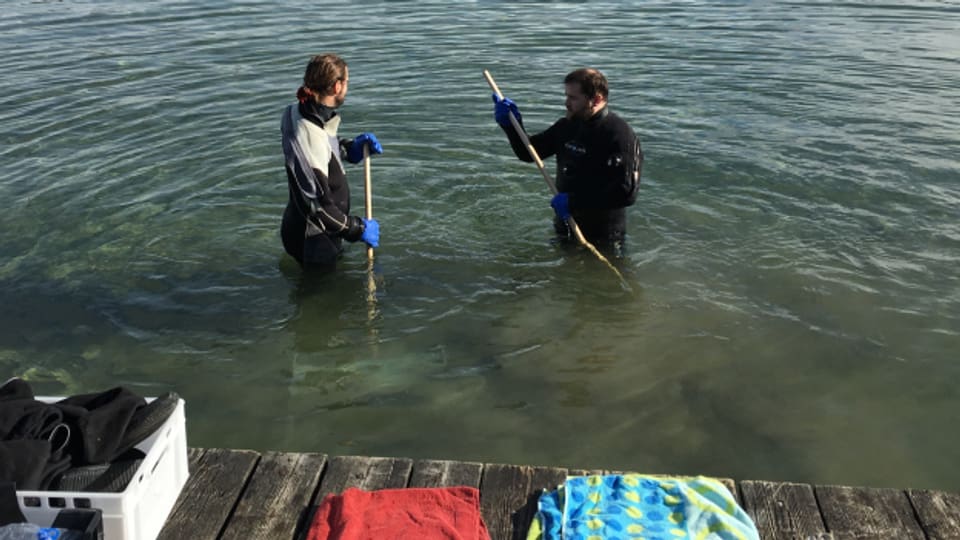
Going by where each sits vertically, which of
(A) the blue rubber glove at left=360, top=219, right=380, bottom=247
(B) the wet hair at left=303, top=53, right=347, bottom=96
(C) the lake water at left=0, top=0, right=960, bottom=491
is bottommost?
(C) the lake water at left=0, top=0, right=960, bottom=491

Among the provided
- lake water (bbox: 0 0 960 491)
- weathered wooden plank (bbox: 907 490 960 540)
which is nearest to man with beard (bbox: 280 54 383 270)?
lake water (bbox: 0 0 960 491)

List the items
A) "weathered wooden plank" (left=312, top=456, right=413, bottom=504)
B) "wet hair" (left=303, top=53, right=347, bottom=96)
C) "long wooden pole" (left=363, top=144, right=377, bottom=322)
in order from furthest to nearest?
1. "long wooden pole" (left=363, top=144, right=377, bottom=322)
2. "wet hair" (left=303, top=53, right=347, bottom=96)
3. "weathered wooden plank" (left=312, top=456, right=413, bottom=504)

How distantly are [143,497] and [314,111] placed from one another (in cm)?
347

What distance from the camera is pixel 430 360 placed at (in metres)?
6.71

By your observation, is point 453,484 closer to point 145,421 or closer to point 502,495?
point 502,495

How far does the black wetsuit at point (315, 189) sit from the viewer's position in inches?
260

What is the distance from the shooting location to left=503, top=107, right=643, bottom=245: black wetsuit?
738cm

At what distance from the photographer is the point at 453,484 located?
4.63 meters

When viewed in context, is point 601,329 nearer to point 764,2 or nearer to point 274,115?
point 274,115

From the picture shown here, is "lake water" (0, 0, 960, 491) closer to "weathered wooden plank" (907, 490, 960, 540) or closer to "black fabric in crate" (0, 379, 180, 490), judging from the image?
"weathered wooden plank" (907, 490, 960, 540)

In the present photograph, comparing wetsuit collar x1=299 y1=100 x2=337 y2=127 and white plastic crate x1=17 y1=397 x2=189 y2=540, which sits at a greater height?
wetsuit collar x1=299 y1=100 x2=337 y2=127

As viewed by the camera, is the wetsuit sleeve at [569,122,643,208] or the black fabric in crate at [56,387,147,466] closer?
the black fabric in crate at [56,387,147,466]

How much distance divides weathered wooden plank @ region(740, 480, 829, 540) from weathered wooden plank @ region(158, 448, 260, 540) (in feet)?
8.65

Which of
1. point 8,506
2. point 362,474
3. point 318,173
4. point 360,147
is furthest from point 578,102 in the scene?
point 8,506
